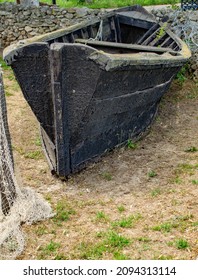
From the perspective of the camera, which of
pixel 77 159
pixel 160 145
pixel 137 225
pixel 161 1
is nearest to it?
pixel 137 225

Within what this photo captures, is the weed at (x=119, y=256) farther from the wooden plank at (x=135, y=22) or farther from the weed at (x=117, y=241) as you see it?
the wooden plank at (x=135, y=22)

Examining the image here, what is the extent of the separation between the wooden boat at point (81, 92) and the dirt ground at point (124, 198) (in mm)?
298

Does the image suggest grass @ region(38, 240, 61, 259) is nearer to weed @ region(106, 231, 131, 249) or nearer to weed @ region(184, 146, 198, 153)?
weed @ region(106, 231, 131, 249)

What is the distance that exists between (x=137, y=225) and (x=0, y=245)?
1483 mm

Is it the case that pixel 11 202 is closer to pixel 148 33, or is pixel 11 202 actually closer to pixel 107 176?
pixel 107 176

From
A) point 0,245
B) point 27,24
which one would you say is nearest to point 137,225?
point 0,245

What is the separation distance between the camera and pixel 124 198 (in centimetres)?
587

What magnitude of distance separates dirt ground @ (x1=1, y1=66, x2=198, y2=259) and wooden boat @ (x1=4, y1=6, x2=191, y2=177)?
298mm

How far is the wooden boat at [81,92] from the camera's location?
5762 mm

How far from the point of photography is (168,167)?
6.80 metres

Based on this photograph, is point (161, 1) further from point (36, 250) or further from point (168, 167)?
point (36, 250)

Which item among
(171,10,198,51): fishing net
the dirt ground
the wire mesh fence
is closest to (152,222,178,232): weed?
the dirt ground

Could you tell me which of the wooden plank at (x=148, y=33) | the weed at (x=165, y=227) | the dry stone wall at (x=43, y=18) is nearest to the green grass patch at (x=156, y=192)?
the weed at (x=165, y=227)

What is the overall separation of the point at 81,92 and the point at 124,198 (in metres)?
1.42
